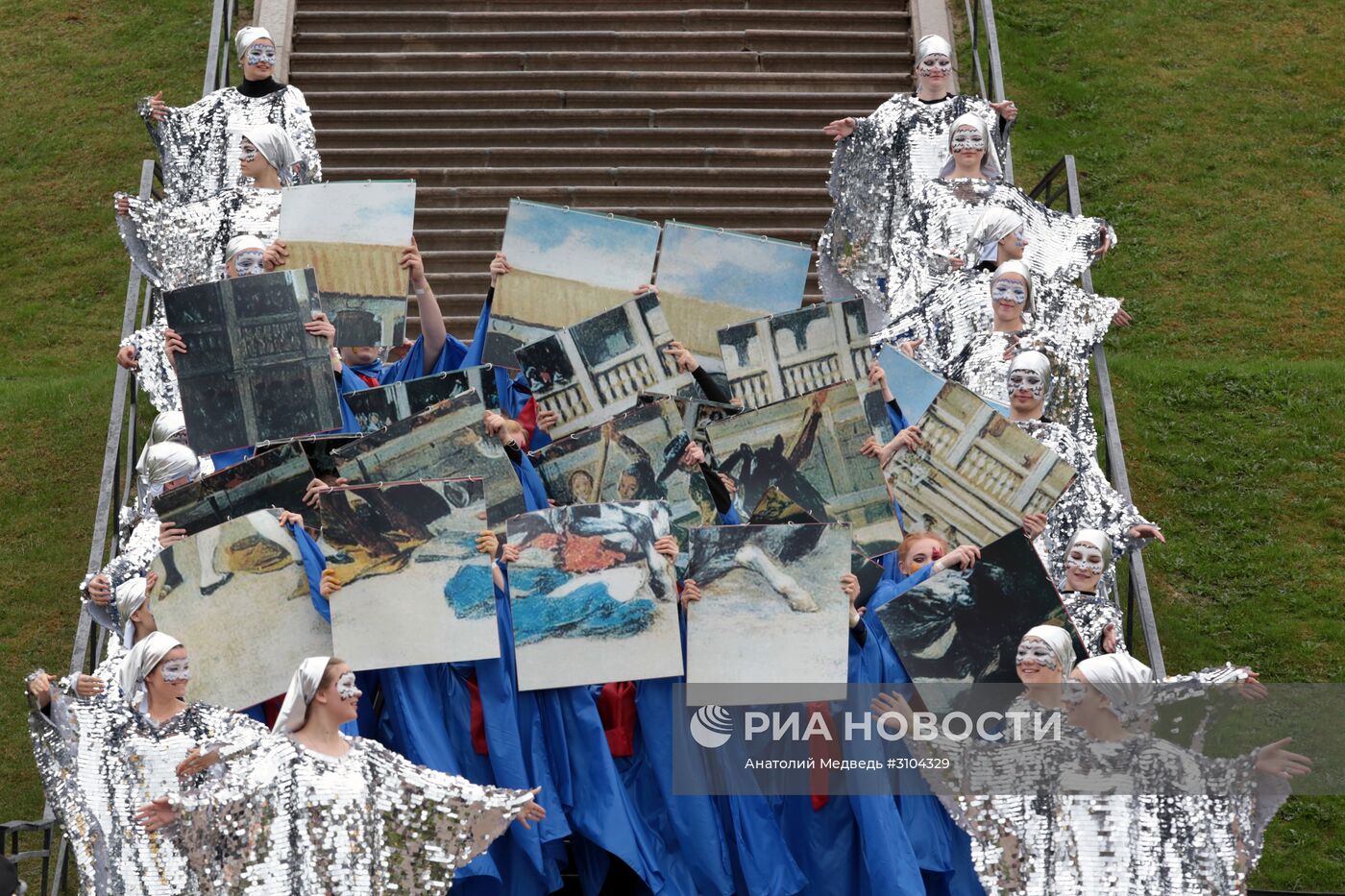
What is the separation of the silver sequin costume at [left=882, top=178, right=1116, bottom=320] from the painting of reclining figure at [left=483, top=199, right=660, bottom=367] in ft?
7.25

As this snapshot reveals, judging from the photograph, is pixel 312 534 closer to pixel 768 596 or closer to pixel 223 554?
pixel 223 554

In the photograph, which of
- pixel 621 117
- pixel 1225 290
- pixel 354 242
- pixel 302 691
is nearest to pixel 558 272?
pixel 354 242

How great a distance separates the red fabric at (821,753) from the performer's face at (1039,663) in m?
0.99

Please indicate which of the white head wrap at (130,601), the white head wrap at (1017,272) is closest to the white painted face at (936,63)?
the white head wrap at (1017,272)

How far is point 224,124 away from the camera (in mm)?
14227

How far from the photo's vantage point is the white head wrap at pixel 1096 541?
1130 centimetres

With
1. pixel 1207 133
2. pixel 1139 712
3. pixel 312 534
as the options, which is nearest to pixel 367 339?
pixel 312 534

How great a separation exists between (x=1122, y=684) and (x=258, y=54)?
7277 millimetres

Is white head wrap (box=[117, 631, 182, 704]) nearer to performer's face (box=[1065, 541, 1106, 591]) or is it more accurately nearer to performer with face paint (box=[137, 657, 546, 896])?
performer with face paint (box=[137, 657, 546, 896])

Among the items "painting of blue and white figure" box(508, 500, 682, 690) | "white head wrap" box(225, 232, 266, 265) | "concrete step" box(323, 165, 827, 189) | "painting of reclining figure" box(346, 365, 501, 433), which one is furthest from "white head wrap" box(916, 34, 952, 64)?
"painting of blue and white figure" box(508, 500, 682, 690)

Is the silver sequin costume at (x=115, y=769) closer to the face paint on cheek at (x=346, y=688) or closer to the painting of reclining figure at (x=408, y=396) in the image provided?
the face paint on cheek at (x=346, y=688)

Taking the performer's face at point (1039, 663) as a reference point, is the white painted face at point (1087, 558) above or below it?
above

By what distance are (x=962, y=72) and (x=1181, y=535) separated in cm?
486

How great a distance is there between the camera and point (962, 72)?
18.6m
